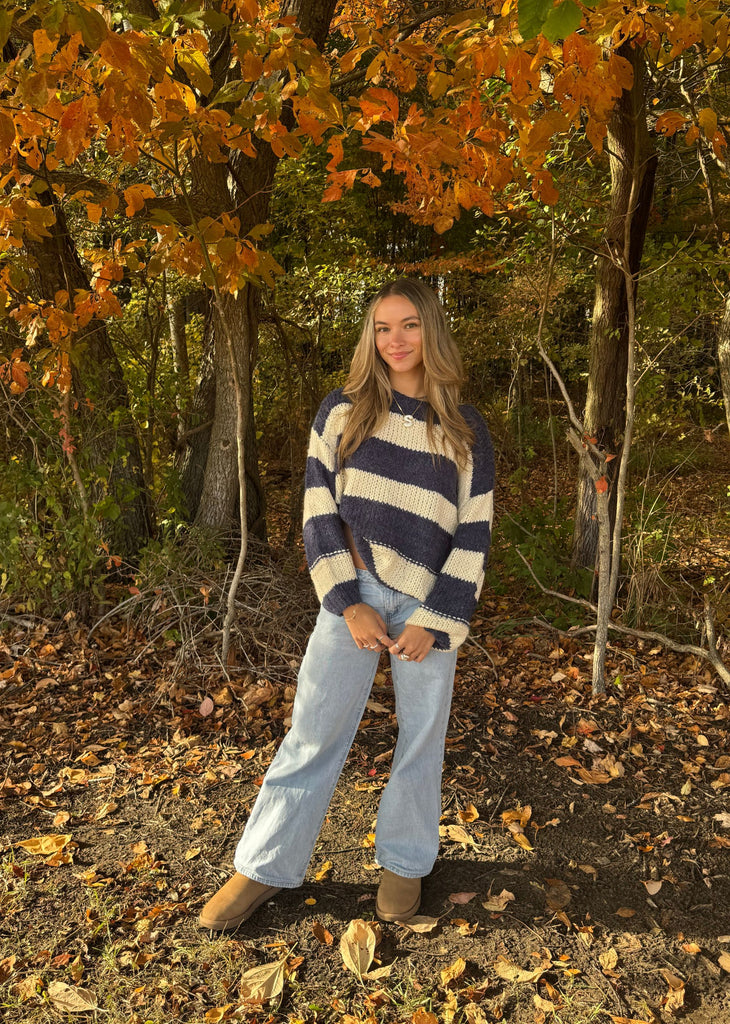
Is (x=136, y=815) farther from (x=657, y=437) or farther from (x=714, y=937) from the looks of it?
(x=657, y=437)

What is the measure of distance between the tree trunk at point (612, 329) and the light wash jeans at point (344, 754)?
9.77ft

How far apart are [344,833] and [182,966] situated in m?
0.80

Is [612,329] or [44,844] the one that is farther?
[612,329]

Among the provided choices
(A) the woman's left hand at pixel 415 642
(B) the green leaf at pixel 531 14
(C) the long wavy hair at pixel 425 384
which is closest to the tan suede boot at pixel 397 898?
(A) the woman's left hand at pixel 415 642

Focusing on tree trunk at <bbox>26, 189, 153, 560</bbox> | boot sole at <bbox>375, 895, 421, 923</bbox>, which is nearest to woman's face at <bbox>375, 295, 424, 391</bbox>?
boot sole at <bbox>375, 895, 421, 923</bbox>

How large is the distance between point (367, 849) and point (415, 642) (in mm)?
1051

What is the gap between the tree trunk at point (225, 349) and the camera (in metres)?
4.33

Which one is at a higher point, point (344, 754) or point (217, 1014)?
point (344, 754)

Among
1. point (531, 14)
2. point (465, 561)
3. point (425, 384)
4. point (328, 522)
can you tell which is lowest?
point (465, 561)

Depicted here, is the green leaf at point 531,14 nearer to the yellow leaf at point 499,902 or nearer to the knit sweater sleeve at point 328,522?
the knit sweater sleeve at point 328,522

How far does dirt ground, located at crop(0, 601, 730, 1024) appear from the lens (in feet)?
7.43

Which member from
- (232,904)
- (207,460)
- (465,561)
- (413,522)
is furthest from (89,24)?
(207,460)

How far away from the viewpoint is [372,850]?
289 centimetres

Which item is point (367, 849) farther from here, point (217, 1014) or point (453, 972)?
point (217, 1014)
